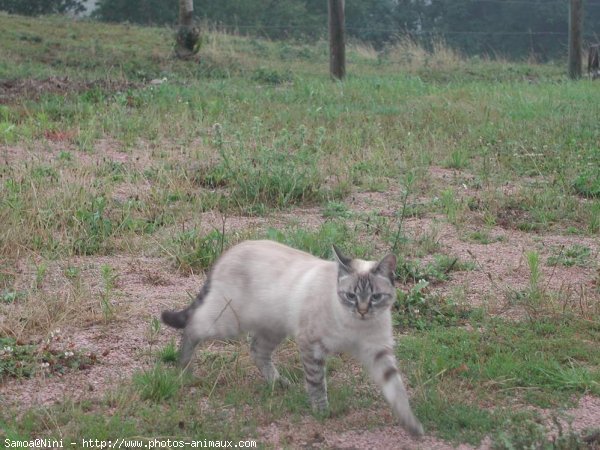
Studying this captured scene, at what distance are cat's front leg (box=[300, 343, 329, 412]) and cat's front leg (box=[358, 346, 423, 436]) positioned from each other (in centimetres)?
21

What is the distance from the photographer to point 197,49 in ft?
59.2

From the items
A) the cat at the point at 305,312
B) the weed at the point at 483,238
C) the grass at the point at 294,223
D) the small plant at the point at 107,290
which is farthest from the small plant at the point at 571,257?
the small plant at the point at 107,290

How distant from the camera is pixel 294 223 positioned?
762 cm

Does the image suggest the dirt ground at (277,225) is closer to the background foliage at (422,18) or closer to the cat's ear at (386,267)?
the cat's ear at (386,267)

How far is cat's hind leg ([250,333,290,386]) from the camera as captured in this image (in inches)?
200

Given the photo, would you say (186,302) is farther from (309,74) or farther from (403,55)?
(403,55)

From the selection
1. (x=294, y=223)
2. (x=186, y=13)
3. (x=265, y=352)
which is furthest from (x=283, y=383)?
(x=186, y=13)

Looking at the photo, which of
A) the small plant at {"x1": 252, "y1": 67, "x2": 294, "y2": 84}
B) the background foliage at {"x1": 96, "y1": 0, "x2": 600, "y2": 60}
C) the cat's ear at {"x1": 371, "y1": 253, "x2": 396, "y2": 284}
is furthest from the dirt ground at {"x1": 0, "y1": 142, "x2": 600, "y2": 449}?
the background foliage at {"x1": 96, "y1": 0, "x2": 600, "y2": 60}

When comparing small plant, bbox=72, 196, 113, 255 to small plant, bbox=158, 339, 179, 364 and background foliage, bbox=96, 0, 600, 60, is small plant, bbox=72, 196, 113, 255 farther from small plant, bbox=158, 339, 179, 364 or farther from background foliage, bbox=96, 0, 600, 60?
background foliage, bbox=96, 0, 600, 60

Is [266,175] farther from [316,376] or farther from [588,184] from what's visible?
[316,376]

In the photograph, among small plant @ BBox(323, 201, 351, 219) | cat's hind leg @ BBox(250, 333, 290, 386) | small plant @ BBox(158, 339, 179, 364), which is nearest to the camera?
cat's hind leg @ BBox(250, 333, 290, 386)

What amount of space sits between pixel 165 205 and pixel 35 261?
156 cm

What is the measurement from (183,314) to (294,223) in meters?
2.62

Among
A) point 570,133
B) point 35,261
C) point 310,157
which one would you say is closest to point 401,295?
point 35,261
